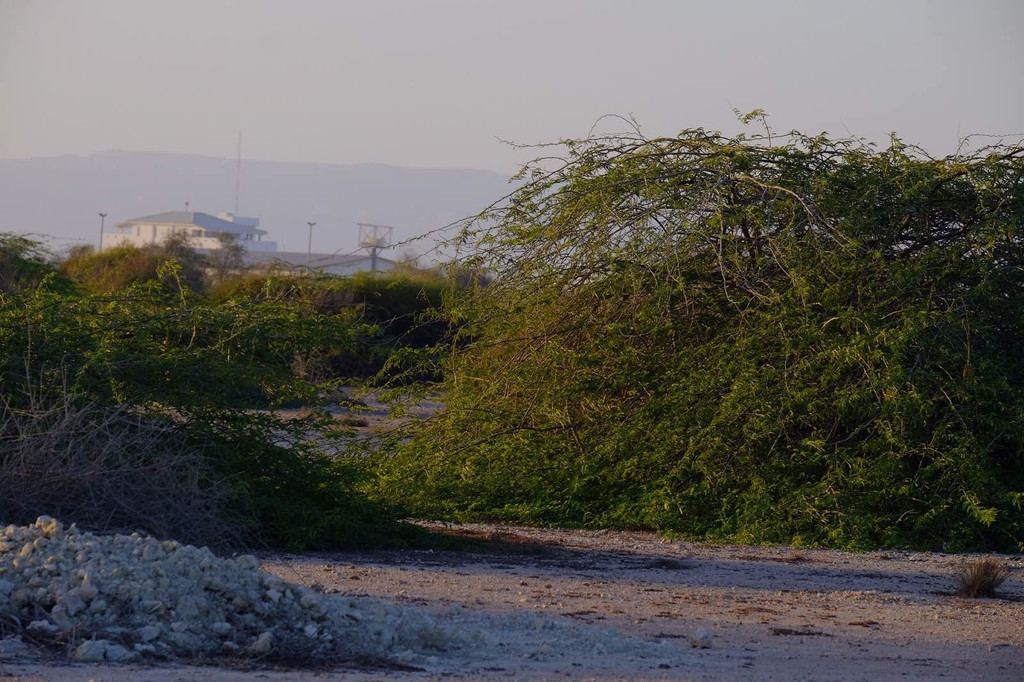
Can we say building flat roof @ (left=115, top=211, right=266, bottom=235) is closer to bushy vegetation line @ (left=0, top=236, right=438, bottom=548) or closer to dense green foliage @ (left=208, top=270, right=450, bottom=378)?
dense green foliage @ (left=208, top=270, right=450, bottom=378)

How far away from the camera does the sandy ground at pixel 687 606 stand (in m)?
5.75

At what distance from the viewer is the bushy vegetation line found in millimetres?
8031

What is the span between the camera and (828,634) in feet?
23.0

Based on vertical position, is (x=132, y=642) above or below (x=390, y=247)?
below

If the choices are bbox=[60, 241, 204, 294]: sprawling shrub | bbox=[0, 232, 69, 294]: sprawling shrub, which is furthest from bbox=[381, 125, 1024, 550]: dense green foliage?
bbox=[60, 241, 204, 294]: sprawling shrub

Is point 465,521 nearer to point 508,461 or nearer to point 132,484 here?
point 508,461

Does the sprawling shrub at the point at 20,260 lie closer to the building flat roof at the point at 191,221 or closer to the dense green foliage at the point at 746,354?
the dense green foliage at the point at 746,354

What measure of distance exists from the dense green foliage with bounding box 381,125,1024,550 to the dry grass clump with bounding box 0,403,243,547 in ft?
12.2

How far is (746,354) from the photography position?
1171cm

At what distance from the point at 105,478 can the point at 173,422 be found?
1033 millimetres

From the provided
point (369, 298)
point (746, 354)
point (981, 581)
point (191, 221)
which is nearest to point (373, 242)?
point (369, 298)

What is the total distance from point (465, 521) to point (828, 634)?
208 inches

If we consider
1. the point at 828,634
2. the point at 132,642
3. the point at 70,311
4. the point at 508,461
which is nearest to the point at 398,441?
the point at 508,461

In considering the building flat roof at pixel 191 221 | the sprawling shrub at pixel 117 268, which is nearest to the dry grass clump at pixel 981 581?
the sprawling shrub at pixel 117 268
